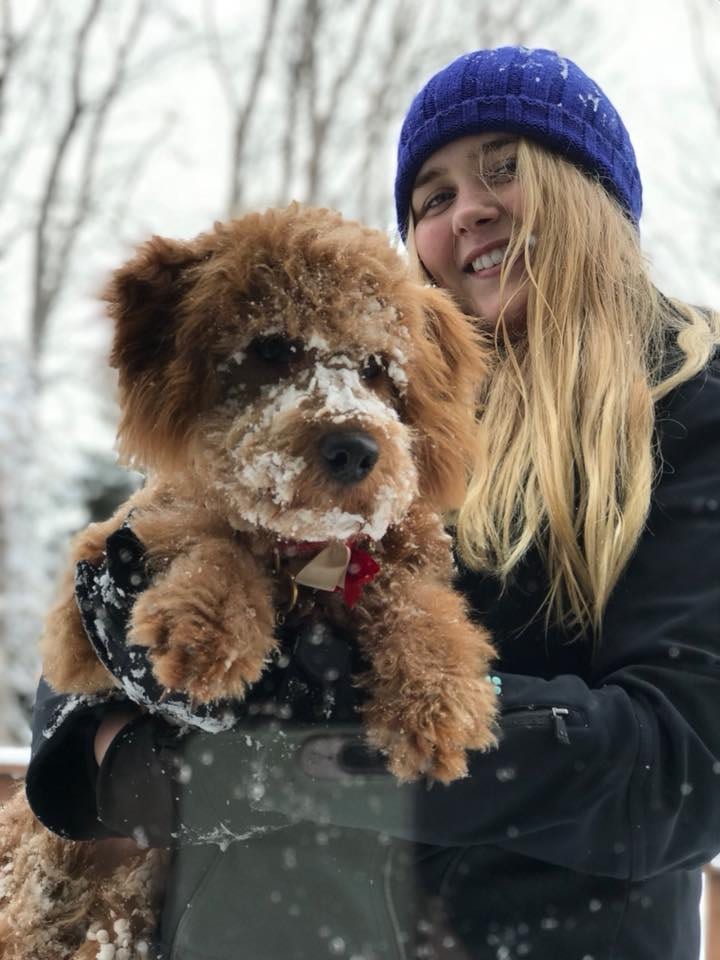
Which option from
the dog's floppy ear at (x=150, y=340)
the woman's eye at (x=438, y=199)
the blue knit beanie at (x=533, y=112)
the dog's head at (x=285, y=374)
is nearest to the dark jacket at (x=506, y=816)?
the dog's head at (x=285, y=374)

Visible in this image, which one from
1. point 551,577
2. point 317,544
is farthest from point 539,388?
point 317,544

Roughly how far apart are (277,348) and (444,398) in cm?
46

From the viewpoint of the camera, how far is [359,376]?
1.84 meters

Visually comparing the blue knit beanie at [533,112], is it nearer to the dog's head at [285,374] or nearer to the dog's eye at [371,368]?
the dog's head at [285,374]

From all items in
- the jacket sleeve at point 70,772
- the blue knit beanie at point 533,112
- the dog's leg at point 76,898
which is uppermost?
the blue knit beanie at point 533,112

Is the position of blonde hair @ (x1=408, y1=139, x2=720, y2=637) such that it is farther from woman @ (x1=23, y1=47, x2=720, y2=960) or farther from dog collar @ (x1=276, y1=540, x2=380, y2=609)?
dog collar @ (x1=276, y1=540, x2=380, y2=609)

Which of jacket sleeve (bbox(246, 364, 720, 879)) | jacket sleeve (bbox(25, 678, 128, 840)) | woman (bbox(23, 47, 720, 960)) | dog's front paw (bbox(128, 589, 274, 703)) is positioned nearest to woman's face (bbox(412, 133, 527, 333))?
woman (bbox(23, 47, 720, 960))

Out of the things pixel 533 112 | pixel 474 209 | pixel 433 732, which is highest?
pixel 533 112

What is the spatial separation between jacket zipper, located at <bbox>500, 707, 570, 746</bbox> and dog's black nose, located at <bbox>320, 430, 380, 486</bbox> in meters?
0.50

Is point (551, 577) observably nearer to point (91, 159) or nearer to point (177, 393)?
point (177, 393)

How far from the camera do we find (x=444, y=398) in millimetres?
2059

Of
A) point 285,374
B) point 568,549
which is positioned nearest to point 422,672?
point 568,549

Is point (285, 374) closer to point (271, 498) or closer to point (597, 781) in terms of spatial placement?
point (271, 498)

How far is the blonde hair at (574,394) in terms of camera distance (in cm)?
190
